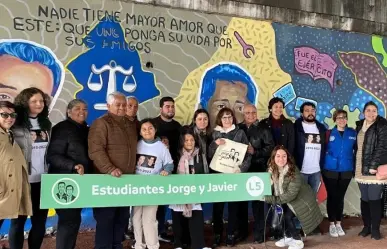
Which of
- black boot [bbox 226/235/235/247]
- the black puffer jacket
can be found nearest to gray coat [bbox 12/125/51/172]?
the black puffer jacket

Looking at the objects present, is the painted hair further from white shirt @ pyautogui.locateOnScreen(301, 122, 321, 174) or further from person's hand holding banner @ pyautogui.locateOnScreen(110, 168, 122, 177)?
white shirt @ pyautogui.locateOnScreen(301, 122, 321, 174)

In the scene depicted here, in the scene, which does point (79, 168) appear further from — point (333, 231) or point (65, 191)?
point (333, 231)

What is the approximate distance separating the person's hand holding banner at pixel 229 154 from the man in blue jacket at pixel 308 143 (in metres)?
1.18

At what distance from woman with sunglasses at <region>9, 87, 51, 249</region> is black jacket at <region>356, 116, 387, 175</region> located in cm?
417

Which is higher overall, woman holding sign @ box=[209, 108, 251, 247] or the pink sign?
the pink sign

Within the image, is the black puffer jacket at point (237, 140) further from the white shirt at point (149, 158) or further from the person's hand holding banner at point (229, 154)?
Result: the white shirt at point (149, 158)

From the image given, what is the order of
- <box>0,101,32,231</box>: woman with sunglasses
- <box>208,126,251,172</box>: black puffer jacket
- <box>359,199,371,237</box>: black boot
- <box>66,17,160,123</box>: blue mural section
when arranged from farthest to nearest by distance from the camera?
1. <box>359,199,371,237</box>: black boot
2. <box>66,17,160,123</box>: blue mural section
3. <box>208,126,251,172</box>: black puffer jacket
4. <box>0,101,32,231</box>: woman with sunglasses

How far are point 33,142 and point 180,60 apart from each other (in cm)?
292

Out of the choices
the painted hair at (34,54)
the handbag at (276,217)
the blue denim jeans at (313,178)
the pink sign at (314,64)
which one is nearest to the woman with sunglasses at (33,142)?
the painted hair at (34,54)

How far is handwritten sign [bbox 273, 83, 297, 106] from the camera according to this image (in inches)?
287

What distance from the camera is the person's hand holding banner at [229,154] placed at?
5203 millimetres

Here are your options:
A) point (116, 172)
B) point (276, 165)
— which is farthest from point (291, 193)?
point (116, 172)

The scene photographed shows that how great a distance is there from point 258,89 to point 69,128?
12.2 ft

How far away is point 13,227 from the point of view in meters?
4.34
